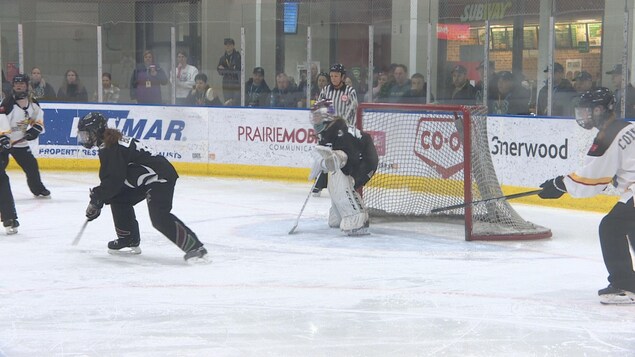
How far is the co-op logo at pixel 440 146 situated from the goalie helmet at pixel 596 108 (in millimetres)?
2952

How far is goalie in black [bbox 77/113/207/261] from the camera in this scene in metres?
5.50

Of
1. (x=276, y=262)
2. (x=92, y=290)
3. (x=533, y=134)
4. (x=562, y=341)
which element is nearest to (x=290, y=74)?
(x=533, y=134)

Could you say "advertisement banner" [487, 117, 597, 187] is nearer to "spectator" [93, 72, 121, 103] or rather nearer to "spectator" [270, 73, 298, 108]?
"spectator" [270, 73, 298, 108]

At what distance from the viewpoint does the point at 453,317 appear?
4.42 meters

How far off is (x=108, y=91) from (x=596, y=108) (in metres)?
7.90

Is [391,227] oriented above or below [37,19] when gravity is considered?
below

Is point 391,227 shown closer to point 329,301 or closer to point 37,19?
point 329,301

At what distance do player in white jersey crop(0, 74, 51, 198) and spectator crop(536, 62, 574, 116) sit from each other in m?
4.48

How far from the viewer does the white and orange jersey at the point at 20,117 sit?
27.1ft

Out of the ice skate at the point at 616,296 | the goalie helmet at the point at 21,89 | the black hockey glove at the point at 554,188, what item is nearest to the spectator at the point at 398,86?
the goalie helmet at the point at 21,89

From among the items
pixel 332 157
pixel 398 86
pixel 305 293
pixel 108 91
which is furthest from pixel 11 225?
pixel 108 91

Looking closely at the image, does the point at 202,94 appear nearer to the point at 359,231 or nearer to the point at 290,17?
the point at 290,17

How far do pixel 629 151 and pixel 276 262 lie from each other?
2.26 metres

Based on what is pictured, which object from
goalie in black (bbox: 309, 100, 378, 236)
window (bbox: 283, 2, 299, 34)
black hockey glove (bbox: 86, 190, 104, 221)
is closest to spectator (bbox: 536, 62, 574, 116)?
goalie in black (bbox: 309, 100, 378, 236)
